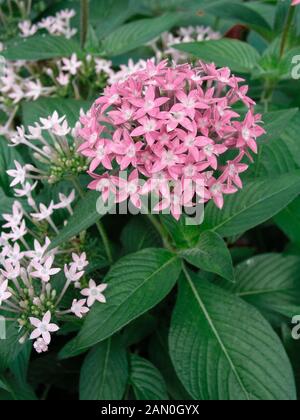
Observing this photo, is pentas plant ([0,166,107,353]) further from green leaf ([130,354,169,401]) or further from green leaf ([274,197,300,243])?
green leaf ([274,197,300,243])

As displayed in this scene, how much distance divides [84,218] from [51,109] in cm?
47

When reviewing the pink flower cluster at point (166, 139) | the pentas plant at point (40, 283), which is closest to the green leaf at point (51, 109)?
the pentas plant at point (40, 283)

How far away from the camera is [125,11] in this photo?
1777 mm

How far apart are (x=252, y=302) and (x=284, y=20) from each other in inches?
29.5

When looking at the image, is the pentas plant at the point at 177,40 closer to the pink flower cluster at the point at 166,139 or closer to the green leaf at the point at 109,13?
the green leaf at the point at 109,13

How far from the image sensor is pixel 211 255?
100 centimetres

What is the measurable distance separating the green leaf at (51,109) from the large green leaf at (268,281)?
0.51m

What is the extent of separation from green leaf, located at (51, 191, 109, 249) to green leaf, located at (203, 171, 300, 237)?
0.79 feet

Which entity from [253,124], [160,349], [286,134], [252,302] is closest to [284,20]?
[286,134]

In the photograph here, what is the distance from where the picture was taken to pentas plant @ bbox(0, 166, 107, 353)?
97cm

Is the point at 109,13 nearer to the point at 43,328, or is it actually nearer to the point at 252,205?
the point at 252,205

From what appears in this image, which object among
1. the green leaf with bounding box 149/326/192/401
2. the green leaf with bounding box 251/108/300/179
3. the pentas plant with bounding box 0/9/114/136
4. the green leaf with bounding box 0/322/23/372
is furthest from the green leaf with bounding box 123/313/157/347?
the pentas plant with bounding box 0/9/114/136

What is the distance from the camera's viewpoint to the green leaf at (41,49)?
1.42 metres

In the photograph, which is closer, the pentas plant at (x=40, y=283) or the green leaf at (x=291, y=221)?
the pentas plant at (x=40, y=283)
